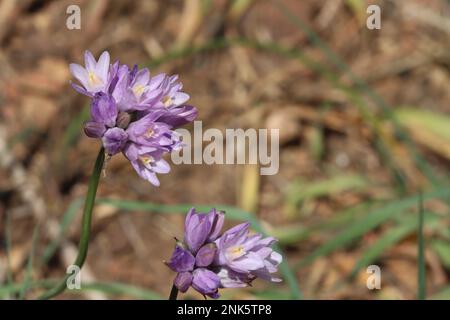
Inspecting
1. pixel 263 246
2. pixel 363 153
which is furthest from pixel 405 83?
pixel 263 246

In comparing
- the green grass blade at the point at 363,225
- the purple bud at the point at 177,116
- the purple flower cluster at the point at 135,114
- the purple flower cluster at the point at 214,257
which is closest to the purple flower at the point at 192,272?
the purple flower cluster at the point at 214,257

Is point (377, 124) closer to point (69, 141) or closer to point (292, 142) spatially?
point (292, 142)

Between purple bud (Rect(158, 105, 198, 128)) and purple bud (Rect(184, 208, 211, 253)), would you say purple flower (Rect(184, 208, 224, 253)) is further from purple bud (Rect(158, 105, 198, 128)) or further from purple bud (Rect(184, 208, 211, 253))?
purple bud (Rect(158, 105, 198, 128))

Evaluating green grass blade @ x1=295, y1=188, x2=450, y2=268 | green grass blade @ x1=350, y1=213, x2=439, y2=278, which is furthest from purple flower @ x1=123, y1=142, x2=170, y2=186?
green grass blade @ x1=350, y1=213, x2=439, y2=278

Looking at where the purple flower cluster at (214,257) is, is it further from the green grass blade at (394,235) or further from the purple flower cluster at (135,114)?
the green grass blade at (394,235)

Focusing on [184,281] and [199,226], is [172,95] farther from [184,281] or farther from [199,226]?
[184,281]

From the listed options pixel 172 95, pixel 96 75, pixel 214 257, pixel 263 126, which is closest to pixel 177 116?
pixel 172 95
